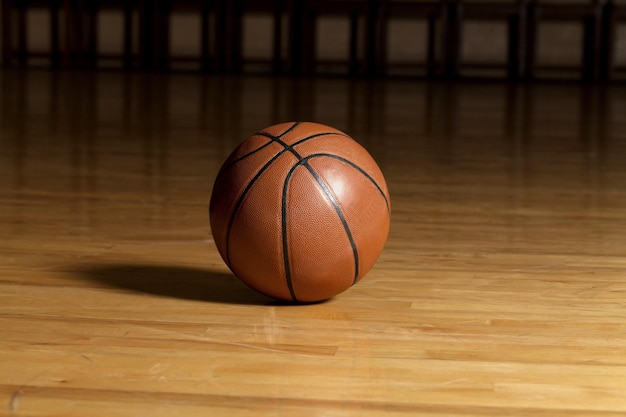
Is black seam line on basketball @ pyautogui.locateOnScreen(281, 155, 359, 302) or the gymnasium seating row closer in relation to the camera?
black seam line on basketball @ pyautogui.locateOnScreen(281, 155, 359, 302)

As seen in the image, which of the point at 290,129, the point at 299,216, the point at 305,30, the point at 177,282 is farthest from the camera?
the point at 305,30

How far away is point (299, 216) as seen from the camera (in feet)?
5.87

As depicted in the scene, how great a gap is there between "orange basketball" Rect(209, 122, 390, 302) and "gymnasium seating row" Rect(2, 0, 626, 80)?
941 cm

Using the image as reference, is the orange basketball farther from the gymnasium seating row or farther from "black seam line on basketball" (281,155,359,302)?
the gymnasium seating row

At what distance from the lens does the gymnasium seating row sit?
36.0 ft

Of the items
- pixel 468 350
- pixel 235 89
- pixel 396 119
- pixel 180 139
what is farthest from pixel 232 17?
pixel 468 350

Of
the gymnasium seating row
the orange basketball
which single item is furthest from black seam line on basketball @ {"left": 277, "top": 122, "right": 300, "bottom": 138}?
the gymnasium seating row

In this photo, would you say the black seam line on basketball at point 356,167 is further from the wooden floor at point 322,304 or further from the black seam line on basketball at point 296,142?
the wooden floor at point 322,304

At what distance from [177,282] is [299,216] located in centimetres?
36

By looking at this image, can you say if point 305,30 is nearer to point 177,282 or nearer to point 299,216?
point 177,282

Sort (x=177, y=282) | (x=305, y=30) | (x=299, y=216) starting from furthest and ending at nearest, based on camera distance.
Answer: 1. (x=305, y=30)
2. (x=177, y=282)
3. (x=299, y=216)

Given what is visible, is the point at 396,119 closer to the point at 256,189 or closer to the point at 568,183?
the point at 568,183

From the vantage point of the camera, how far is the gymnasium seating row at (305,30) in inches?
432

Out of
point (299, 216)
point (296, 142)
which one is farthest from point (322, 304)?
point (296, 142)
